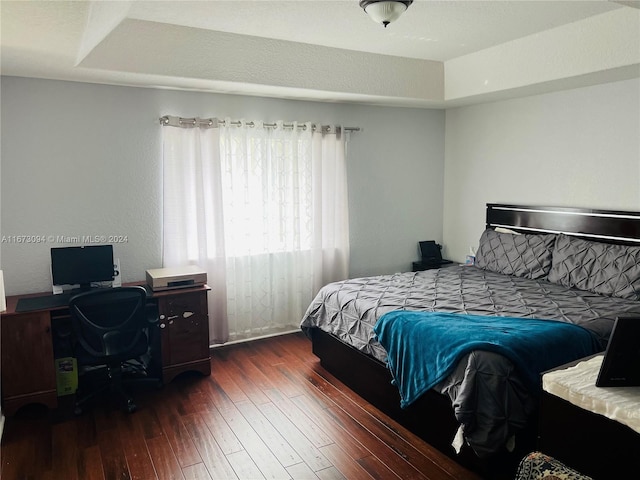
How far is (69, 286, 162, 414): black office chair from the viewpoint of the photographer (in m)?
3.18

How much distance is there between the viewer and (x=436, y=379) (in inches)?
105

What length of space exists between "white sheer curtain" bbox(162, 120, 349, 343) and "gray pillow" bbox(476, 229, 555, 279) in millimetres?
1370

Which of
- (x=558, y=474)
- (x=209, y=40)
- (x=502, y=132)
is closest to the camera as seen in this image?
(x=558, y=474)

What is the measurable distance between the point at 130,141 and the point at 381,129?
2.53 m

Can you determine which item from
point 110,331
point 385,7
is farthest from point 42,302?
point 385,7

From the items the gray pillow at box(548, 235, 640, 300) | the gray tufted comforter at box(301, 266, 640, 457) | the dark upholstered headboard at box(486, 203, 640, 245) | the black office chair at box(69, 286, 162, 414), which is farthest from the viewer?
the dark upholstered headboard at box(486, 203, 640, 245)

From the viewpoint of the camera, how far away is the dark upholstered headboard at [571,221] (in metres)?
3.81

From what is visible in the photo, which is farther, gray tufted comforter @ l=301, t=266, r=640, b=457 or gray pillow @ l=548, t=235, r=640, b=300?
gray pillow @ l=548, t=235, r=640, b=300

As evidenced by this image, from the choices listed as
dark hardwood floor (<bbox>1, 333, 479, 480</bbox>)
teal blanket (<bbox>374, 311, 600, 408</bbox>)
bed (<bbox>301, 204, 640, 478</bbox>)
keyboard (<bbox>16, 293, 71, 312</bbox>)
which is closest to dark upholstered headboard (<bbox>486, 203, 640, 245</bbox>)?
bed (<bbox>301, 204, 640, 478</bbox>)

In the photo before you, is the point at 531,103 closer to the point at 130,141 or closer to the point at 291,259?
the point at 291,259

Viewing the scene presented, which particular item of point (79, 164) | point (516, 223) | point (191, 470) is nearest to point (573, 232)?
point (516, 223)

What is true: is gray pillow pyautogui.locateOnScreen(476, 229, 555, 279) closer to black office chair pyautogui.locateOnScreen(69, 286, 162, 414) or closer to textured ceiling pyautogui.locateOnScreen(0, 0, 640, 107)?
textured ceiling pyautogui.locateOnScreen(0, 0, 640, 107)

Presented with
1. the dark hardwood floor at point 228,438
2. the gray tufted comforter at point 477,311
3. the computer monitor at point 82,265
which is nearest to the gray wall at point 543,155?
the gray tufted comforter at point 477,311

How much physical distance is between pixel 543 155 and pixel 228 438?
3593 mm
